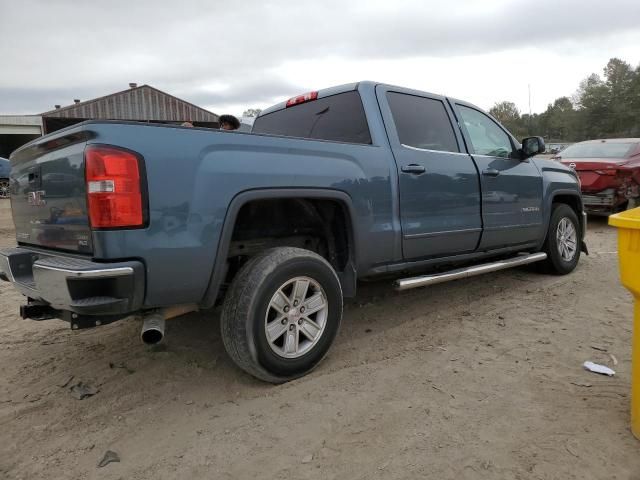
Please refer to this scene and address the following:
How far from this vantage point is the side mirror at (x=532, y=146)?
461cm

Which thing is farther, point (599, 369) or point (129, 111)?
point (129, 111)

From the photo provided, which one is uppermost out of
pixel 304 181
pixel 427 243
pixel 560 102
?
pixel 560 102

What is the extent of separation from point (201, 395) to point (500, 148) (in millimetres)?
3619

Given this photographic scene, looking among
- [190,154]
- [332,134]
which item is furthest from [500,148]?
[190,154]

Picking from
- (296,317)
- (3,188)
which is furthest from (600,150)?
(3,188)

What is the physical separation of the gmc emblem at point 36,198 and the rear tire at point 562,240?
4855mm

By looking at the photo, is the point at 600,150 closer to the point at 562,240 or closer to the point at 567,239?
the point at 567,239

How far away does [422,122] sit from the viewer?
3.86 metres

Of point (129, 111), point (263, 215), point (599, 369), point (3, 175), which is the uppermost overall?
point (129, 111)

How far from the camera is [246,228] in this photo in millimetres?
3002

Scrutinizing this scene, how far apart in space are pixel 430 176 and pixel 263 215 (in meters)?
1.37

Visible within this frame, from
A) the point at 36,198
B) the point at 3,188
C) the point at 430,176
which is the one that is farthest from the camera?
the point at 3,188

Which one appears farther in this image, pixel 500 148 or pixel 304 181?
pixel 500 148

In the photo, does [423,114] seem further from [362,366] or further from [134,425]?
[134,425]
